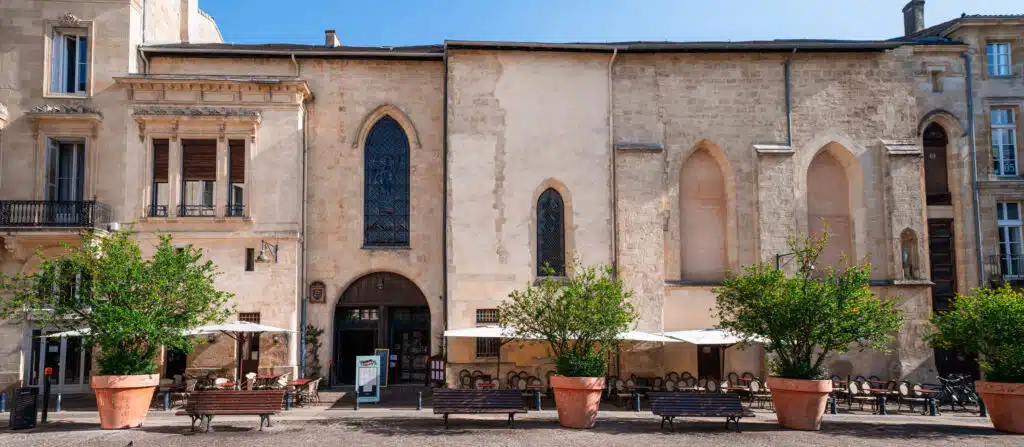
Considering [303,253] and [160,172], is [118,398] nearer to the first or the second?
[303,253]

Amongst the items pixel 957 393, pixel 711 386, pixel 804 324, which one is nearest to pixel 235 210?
pixel 711 386

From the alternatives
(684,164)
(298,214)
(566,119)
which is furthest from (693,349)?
(298,214)

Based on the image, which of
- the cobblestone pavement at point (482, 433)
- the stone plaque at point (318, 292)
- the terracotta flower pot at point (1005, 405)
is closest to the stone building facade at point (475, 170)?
the stone plaque at point (318, 292)

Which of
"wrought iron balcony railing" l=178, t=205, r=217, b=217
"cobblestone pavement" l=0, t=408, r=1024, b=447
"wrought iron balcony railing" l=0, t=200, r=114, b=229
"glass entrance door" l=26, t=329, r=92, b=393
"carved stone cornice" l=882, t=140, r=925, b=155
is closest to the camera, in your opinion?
"cobblestone pavement" l=0, t=408, r=1024, b=447

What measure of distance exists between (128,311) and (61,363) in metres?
8.79

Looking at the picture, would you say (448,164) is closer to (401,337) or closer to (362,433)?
(401,337)

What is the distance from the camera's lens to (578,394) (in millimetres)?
16188

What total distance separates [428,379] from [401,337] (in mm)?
1654

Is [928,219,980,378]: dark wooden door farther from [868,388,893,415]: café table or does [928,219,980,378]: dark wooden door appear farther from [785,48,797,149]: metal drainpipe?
[868,388,893,415]: café table

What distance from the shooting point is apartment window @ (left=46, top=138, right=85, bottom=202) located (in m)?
22.6

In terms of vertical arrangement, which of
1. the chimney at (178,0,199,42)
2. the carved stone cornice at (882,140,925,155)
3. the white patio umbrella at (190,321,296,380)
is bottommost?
the white patio umbrella at (190,321,296,380)

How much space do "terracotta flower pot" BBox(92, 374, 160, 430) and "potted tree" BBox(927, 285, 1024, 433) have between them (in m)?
17.6

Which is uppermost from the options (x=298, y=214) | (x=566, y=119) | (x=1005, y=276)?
(x=566, y=119)

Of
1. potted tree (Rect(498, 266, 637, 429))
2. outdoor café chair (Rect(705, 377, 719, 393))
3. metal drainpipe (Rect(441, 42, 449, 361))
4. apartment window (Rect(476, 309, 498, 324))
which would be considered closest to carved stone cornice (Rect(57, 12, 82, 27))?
metal drainpipe (Rect(441, 42, 449, 361))
